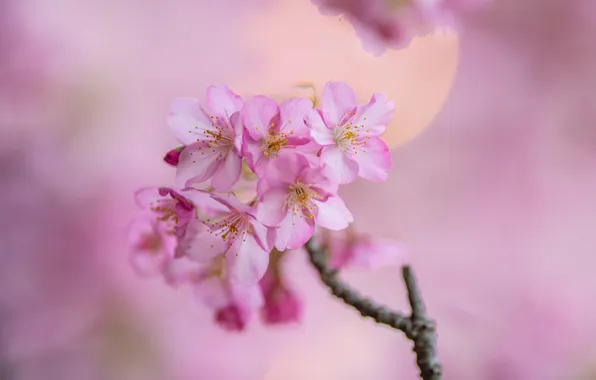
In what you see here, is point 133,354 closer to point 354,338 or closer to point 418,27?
point 354,338

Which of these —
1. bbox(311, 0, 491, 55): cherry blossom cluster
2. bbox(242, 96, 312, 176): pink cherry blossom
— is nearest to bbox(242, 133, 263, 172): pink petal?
bbox(242, 96, 312, 176): pink cherry blossom

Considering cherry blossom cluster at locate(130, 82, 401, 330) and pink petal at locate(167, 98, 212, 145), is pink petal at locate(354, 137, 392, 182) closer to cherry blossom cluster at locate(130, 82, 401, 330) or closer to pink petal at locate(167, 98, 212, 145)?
cherry blossom cluster at locate(130, 82, 401, 330)

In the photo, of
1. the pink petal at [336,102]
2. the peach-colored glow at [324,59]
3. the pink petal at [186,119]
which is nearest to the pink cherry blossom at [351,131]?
the pink petal at [336,102]

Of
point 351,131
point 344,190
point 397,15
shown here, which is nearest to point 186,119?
point 351,131

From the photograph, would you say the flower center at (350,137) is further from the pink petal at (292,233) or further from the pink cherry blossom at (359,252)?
the pink cherry blossom at (359,252)

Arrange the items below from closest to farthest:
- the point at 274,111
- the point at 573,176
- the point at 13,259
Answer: the point at 274,111, the point at 13,259, the point at 573,176

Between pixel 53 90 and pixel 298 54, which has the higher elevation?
pixel 298 54

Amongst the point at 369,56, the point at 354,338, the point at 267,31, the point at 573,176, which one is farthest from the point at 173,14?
the point at 573,176
